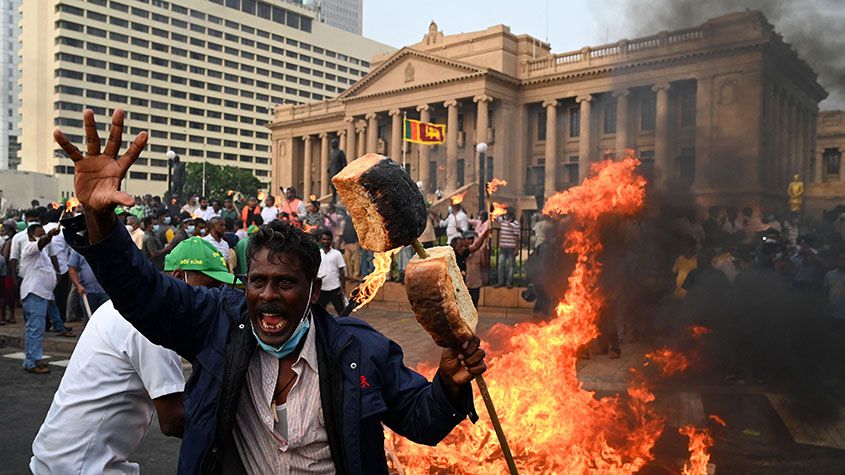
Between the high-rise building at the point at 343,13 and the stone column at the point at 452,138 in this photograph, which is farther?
the high-rise building at the point at 343,13

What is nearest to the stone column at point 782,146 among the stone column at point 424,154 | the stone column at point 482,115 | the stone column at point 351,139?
the stone column at point 482,115

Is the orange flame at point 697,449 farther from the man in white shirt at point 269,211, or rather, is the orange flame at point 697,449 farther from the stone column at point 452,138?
the stone column at point 452,138

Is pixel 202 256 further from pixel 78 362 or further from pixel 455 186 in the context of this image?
pixel 455 186


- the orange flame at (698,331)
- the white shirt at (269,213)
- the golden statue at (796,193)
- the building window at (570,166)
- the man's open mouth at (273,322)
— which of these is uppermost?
the building window at (570,166)

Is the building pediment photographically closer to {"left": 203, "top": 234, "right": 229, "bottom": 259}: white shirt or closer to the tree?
the tree

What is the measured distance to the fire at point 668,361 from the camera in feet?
23.6

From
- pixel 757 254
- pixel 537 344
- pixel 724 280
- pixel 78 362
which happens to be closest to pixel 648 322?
pixel 724 280

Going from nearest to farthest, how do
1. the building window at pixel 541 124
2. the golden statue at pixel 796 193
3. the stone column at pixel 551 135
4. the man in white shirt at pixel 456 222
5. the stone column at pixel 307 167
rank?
the golden statue at pixel 796 193
the man in white shirt at pixel 456 222
the stone column at pixel 551 135
the building window at pixel 541 124
the stone column at pixel 307 167

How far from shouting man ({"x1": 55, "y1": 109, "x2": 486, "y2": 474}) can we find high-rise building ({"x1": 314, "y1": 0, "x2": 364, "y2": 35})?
168123 mm

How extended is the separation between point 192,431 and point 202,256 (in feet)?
4.38

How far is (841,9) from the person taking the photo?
6871 mm

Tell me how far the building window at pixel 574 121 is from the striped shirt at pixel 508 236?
35416 mm

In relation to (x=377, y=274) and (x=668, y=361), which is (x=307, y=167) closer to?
(x=377, y=274)

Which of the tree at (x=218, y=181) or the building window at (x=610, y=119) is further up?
the building window at (x=610, y=119)
